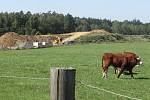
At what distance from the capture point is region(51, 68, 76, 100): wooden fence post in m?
5.78

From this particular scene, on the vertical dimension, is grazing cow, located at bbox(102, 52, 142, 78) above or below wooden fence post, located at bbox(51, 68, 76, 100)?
below

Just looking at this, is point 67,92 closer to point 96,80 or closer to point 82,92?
point 82,92

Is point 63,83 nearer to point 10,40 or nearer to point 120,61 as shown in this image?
point 120,61

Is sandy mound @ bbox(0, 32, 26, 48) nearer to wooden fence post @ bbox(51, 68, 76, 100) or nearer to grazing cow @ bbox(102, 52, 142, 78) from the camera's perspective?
grazing cow @ bbox(102, 52, 142, 78)

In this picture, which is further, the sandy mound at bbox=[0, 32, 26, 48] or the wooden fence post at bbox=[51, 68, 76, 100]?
the sandy mound at bbox=[0, 32, 26, 48]

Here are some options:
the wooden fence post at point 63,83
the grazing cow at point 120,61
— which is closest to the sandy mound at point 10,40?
the grazing cow at point 120,61

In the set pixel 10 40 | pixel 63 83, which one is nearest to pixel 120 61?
pixel 63 83

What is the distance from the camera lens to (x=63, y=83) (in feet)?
19.0

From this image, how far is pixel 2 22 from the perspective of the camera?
14112 cm

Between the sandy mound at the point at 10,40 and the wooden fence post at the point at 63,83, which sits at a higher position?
the wooden fence post at the point at 63,83

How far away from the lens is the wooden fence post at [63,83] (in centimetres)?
578

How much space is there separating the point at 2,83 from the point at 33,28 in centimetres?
12481

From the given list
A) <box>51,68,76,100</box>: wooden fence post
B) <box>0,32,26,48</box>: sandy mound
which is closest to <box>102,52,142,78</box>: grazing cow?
<box>51,68,76,100</box>: wooden fence post

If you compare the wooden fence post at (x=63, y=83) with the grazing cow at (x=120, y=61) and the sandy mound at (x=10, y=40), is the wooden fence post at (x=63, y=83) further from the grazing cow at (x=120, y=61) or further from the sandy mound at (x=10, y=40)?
the sandy mound at (x=10, y=40)
